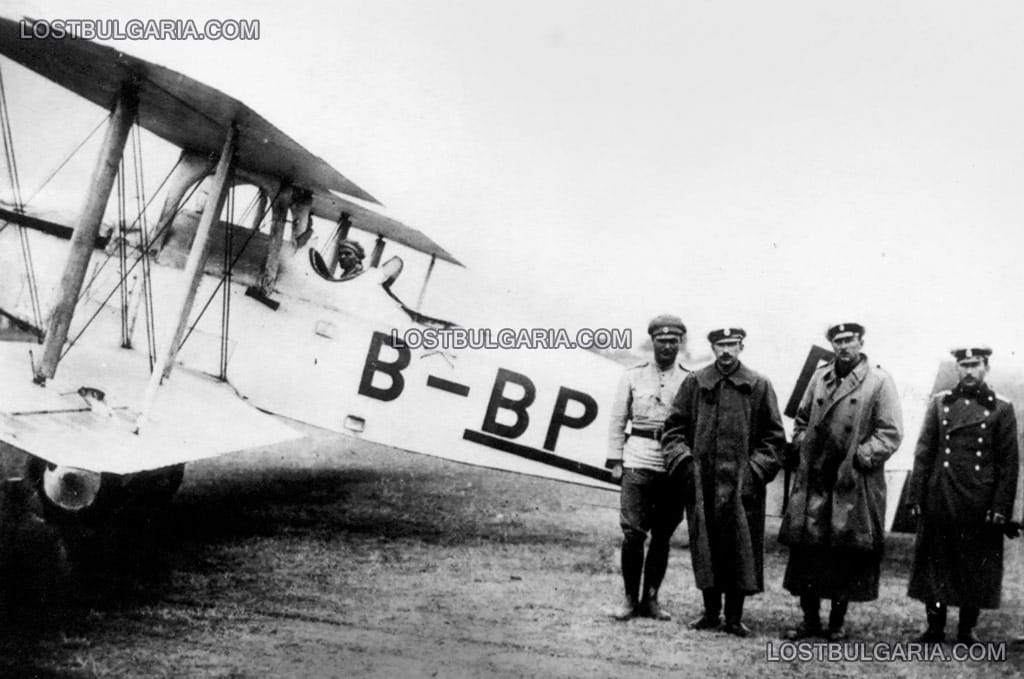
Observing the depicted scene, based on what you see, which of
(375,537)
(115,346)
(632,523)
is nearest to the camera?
(632,523)

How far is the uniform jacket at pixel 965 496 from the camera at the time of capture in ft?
9.39

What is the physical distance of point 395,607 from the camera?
9.70ft

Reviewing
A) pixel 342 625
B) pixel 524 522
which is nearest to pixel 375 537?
pixel 524 522

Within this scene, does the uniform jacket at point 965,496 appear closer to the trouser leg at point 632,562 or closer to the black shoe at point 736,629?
the black shoe at point 736,629

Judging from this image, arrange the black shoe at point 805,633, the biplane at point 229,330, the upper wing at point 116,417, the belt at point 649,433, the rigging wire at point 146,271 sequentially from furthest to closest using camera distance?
the rigging wire at point 146,271 → the biplane at point 229,330 → the belt at point 649,433 → the black shoe at point 805,633 → the upper wing at point 116,417

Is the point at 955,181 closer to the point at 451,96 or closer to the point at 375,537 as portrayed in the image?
the point at 451,96

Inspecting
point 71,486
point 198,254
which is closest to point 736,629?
point 71,486

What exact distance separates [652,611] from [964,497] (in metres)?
1.31

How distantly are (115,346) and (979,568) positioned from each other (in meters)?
4.42

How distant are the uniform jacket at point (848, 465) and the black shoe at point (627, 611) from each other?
25.4 inches

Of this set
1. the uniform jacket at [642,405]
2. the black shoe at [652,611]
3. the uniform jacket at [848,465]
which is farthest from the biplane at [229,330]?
the uniform jacket at [848,465]

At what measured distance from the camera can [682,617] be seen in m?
2.98

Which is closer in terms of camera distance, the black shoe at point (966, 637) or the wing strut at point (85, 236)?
the black shoe at point (966, 637)

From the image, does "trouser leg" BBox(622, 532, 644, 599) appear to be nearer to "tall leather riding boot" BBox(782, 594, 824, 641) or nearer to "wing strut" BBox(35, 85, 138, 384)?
"tall leather riding boot" BBox(782, 594, 824, 641)
